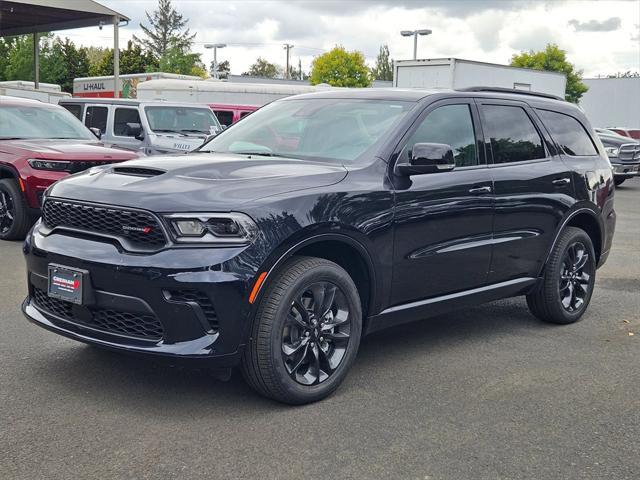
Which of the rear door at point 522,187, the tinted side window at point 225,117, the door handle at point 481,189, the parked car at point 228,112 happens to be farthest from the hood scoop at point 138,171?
the tinted side window at point 225,117

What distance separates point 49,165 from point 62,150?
0.24 m

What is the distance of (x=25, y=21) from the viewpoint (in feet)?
83.1

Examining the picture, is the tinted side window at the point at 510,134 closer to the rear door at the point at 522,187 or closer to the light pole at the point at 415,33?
the rear door at the point at 522,187

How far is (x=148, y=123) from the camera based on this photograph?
44.9ft

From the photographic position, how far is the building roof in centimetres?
2115

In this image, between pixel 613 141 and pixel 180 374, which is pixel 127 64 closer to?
pixel 613 141

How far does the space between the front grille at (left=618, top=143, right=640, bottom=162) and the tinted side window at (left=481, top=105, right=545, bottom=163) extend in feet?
54.7

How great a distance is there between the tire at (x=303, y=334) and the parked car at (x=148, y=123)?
30.9 feet

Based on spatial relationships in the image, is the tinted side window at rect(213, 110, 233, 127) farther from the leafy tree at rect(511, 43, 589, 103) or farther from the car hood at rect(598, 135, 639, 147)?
the leafy tree at rect(511, 43, 589, 103)

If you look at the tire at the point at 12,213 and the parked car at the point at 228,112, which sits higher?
the parked car at the point at 228,112

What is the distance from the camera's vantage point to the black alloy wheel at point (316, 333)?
4133 mm

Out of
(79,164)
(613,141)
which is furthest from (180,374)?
(613,141)

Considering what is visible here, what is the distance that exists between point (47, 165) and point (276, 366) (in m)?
6.17

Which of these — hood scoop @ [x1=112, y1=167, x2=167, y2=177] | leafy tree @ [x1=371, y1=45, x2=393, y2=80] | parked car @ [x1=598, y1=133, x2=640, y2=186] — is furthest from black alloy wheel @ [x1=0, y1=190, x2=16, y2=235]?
leafy tree @ [x1=371, y1=45, x2=393, y2=80]
